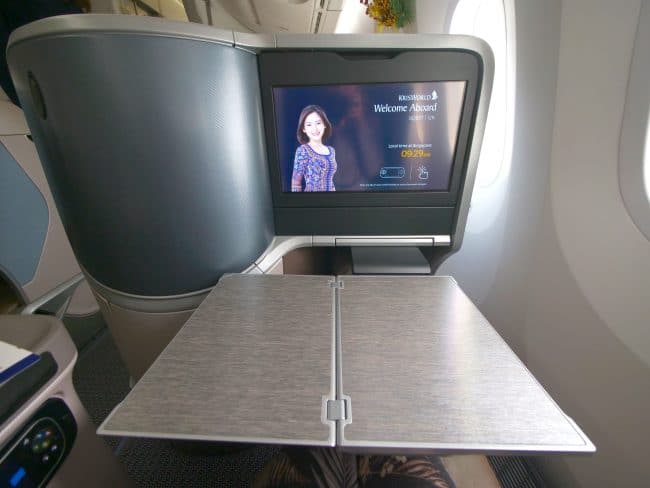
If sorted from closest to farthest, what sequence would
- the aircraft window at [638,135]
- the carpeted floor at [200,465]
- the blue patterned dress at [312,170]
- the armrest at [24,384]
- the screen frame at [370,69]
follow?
the armrest at [24,384], the aircraft window at [638,135], the screen frame at [370,69], the blue patterned dress at [312,170], the carpeted floor at [200,465]

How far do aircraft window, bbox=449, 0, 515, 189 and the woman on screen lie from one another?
2.56 feet

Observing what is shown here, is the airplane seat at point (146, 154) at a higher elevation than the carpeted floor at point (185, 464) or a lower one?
higher

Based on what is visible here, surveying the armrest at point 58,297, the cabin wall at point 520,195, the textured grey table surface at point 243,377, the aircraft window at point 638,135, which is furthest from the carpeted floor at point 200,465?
the aircraft window at point 638,135

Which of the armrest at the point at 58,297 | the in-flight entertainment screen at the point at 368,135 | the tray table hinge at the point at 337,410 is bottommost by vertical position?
the armrest at the point at 58,297

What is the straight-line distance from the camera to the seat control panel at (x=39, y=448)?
17.3 inches

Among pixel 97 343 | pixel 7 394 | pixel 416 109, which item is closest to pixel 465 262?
pixel 416 109

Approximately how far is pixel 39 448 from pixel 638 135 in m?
1.42

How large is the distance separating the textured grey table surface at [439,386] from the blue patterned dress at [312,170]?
0.46 m

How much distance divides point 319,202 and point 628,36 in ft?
2.97

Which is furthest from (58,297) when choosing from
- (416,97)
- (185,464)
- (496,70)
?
(496,70)

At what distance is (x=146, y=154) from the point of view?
68 cm

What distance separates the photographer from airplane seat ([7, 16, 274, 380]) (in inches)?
24.3

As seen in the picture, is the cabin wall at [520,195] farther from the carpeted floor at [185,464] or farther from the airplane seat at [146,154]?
the carpeted floor at [185,464]

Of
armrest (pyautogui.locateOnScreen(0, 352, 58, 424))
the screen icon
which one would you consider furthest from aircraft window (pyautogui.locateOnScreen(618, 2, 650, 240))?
armrest (pyautogui.locateOnScreen(0, 352, 58, 424))
